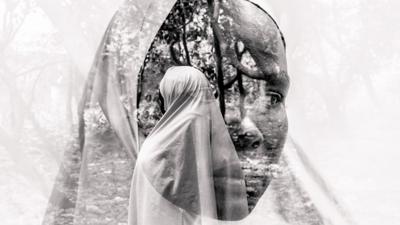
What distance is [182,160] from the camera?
1.32 meters

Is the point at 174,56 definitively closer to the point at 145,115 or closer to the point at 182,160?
the point at 145,115

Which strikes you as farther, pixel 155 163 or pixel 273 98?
pixel 273 98

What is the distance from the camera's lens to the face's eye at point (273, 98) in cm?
162

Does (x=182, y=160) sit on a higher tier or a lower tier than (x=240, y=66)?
lower

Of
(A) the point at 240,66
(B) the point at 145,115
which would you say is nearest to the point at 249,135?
(A) the point at 240,66

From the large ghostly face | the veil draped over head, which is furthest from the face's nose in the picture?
the veil draped over head

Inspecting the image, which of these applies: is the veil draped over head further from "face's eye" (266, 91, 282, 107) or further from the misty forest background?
"face's eye" (266, 91, 282, 107)

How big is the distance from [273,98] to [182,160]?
1.57 ft


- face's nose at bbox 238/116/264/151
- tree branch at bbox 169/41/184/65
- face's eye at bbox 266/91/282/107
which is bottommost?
face's nose at bbox 238/116/264/151

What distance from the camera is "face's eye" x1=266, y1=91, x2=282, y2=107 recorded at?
5.32ft

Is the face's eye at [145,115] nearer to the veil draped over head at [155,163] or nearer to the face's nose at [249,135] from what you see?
the veil draped over head at [155,163]

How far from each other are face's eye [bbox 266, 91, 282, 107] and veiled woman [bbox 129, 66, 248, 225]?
30 cm

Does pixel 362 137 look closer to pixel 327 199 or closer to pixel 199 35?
pixel 327 199

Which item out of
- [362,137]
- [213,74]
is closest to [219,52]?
[213,74]
